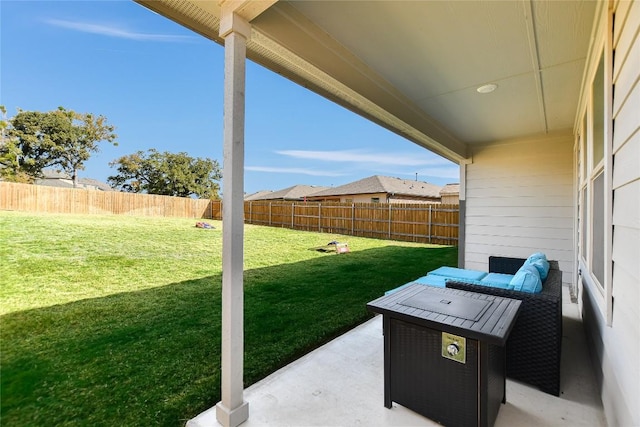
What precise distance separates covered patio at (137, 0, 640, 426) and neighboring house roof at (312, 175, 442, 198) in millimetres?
16164

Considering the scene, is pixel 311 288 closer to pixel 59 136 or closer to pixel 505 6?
pixel 505 6

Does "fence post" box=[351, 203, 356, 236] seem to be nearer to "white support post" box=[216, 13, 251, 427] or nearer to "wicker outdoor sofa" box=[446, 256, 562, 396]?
"wicker outdoor sofa" box=[446, 256, 562, 396]

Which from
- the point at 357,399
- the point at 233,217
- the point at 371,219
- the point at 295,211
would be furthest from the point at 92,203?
the point at 357,399

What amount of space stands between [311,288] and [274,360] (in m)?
2.26

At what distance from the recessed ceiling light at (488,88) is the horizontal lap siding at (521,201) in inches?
110

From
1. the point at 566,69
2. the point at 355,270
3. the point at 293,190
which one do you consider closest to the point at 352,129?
the point at 293,190

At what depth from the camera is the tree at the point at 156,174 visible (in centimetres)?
2630

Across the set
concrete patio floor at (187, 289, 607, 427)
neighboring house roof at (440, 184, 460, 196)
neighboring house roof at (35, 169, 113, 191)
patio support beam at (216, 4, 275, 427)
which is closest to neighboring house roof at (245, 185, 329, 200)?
neighboring house roof at (440, 184, 460, 196)

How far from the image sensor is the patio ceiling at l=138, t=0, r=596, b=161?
1834 mm

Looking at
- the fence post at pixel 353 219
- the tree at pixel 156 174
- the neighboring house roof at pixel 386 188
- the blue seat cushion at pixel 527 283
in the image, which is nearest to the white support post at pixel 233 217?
the blue seat cushion at pixel 527 283

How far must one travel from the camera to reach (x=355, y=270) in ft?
20.1

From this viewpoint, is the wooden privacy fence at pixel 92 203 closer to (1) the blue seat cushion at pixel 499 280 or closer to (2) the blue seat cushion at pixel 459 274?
(2) the blue seat cushion at pixel 459 274

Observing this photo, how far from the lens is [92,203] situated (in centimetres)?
1488

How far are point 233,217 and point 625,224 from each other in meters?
1.88
